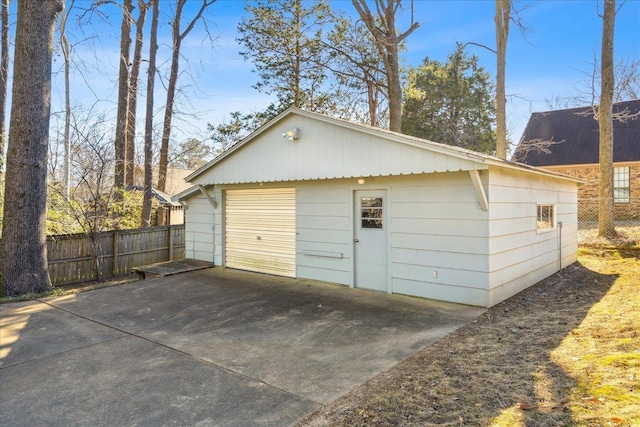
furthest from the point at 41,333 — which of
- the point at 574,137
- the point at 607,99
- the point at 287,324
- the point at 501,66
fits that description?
the point at 574,137

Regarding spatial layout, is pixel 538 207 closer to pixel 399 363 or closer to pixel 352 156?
pixel 352 156

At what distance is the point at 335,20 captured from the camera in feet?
47.3

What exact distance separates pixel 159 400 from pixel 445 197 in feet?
15.0

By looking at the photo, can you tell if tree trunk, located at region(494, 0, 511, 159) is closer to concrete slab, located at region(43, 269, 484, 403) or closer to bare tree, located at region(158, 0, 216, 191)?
concrete slab, located at region(43, 269, 484, 403)

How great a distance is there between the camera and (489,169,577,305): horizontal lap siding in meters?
5.69

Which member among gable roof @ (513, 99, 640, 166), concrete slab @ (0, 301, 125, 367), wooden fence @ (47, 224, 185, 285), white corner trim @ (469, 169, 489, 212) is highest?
gable roof @ (513, 99, 640, 166)

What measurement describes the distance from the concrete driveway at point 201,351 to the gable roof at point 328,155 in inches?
81.8

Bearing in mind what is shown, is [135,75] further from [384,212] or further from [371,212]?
[384,212]

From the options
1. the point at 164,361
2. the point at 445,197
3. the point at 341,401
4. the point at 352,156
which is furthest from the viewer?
the point at 352,156

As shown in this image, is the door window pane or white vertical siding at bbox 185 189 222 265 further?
white vertical siding at bbox 185 189 222 265

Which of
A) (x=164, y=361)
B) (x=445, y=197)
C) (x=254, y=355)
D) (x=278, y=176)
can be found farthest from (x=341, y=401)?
(x=278, y=176)

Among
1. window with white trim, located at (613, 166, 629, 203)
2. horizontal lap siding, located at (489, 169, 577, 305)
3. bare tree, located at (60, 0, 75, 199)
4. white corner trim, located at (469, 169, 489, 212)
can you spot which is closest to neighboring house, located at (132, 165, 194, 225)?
bare tree, located at (60, 0, 75, 199)

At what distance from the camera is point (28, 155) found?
6.92 meters

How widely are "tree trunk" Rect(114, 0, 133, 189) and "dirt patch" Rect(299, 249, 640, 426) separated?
10378mm
